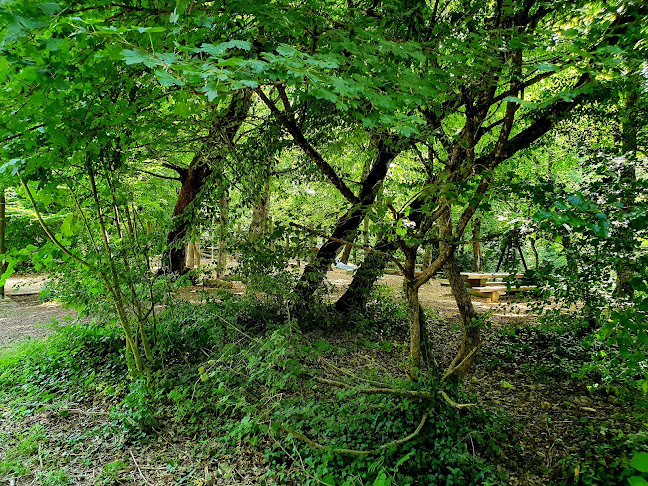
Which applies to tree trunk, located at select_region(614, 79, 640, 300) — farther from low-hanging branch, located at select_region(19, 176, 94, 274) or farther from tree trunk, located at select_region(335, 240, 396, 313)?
low-hanging branch, located at select_region(19, 176, 94, 274)

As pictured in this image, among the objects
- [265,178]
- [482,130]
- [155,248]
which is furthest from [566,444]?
[155,248]

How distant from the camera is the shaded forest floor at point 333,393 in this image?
2.59 m

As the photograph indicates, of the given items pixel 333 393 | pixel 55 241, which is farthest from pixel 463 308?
pixel 55 241

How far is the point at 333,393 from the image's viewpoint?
11.4 ft

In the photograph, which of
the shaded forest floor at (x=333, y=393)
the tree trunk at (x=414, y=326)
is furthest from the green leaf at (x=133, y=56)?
the shaded forest floor at (x=333, y=393)

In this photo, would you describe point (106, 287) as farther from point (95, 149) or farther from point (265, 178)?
point (265, 178)

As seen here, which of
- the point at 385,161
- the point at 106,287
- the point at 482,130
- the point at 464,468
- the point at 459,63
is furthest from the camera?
the point at 385,161

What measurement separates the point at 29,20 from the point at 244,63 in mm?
603

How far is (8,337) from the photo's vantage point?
584cm

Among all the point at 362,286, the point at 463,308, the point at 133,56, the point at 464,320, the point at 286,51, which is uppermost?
the point at 286,51

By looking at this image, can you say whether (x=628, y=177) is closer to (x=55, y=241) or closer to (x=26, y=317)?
(x=55, y=241)

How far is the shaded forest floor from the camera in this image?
2592mm

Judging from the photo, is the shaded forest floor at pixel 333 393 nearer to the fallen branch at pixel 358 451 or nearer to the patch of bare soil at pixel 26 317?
the fallen branch at pixel 358 451

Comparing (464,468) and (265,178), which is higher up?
(265,178)
